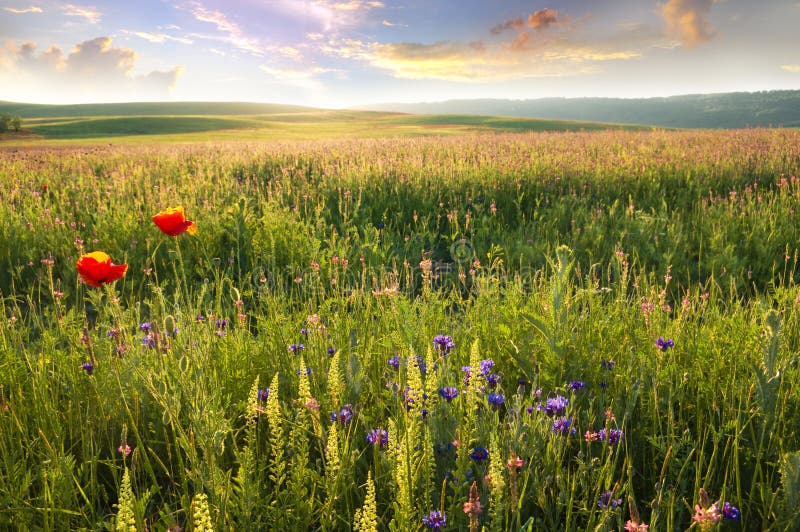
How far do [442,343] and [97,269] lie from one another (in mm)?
1422

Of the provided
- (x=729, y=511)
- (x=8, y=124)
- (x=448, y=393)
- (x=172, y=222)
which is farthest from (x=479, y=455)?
(x=8, y=124)

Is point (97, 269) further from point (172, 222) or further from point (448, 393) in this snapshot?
point (448, 393)

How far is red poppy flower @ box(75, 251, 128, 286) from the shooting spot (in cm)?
198

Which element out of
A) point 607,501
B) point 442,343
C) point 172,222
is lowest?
point 607,501

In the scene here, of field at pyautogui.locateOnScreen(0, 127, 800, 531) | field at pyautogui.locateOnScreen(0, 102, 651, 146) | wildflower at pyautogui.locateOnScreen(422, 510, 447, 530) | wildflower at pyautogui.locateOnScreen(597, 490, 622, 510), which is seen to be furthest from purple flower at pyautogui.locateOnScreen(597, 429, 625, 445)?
field at pyautogui.locateOnScreen(0, 102, 651, 146)

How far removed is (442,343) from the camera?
82.2 inches

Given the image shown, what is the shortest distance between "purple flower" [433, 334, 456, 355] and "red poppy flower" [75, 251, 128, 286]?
1.28 m

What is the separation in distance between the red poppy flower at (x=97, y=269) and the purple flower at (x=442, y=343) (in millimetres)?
1279

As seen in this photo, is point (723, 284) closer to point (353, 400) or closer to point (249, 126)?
point (353, 400)

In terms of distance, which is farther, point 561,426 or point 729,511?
point 561,426

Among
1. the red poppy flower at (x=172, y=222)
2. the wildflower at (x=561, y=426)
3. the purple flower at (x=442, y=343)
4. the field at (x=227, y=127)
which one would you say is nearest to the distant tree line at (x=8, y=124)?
the field at (x=227, y=127)

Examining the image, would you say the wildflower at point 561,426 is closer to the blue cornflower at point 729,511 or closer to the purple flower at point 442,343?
the blue cornflower at point 729,511

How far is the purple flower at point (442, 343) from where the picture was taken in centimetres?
208

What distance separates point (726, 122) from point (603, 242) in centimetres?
19116
